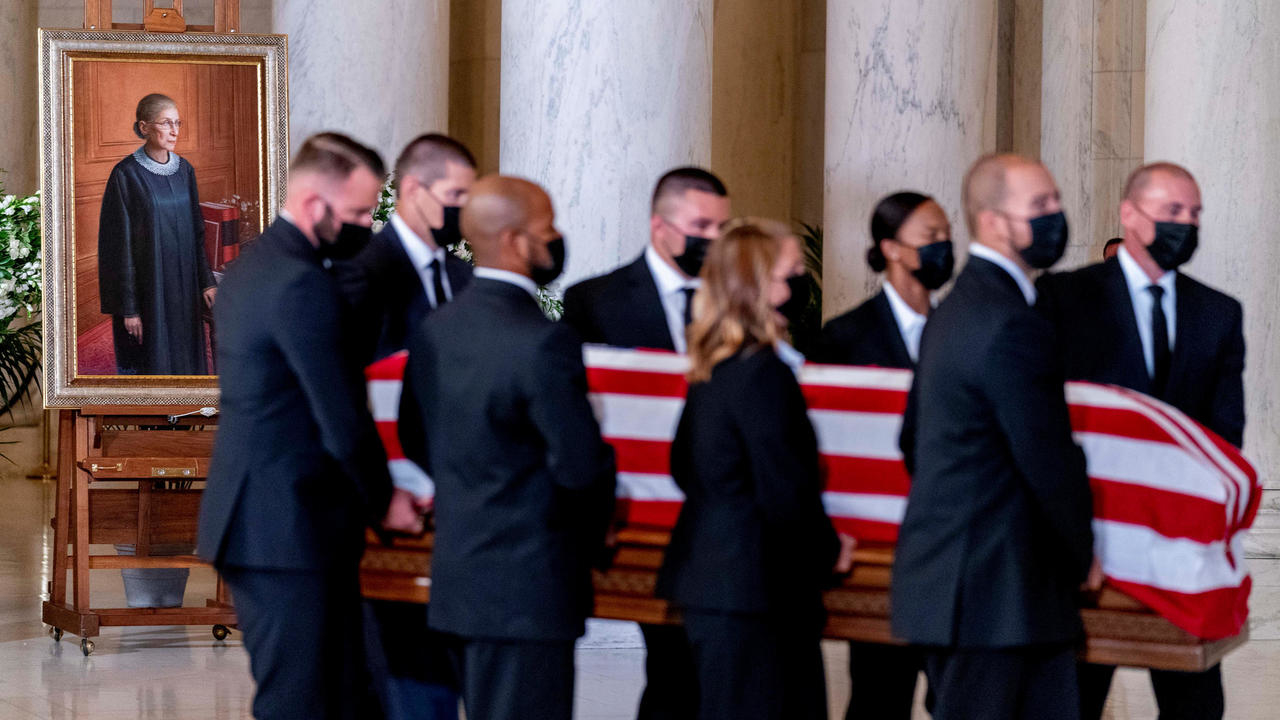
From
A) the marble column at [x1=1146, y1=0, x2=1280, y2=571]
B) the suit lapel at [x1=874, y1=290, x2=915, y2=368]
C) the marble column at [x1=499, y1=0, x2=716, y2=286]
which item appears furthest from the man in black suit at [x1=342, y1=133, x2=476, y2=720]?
the marble column at [x1=1146, y1=0, x2=1280, y2=571]

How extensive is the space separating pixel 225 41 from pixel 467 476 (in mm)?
3998

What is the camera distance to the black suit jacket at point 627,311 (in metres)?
4.48

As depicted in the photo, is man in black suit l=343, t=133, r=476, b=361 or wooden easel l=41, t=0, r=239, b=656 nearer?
man in black suit l=343, t=133, r=476, b=361

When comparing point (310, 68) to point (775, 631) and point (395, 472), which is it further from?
point (775, 631)

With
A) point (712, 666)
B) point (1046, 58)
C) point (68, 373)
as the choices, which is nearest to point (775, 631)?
point (712, 666)

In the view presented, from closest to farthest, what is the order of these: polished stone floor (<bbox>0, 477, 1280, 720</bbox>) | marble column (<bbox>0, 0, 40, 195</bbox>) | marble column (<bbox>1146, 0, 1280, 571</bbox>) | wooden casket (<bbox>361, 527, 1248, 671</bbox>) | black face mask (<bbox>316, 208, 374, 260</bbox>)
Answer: wooden casket (<bbox>361, 527, 1248, 671</bbox>) → black face mask (<bbox>316, 208, 374, 260</bbox>) → polished stone floor (<bbox>0, 477, 1280, 720</bbox>) → marble column (<bbox>1146, 0, 1280, 571</bbox>) → marble column (<bbox>0, 0, 40, 195</bbox>)

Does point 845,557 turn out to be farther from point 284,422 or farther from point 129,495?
point 129,495

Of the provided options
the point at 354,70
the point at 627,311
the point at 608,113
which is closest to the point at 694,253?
the point at 627,311

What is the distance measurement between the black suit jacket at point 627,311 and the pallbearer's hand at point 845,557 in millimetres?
950

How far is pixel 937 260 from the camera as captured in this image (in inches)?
Answer: 170

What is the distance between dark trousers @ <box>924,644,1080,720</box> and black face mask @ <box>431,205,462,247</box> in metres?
1.70

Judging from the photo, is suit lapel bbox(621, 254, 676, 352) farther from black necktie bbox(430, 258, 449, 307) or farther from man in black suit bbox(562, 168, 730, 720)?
black necktie bbox(430, 258, 449, 307)

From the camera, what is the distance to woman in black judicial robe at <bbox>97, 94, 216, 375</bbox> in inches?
265

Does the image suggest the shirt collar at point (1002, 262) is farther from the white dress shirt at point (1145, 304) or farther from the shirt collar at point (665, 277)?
the shirt collar at point (665, 277)
